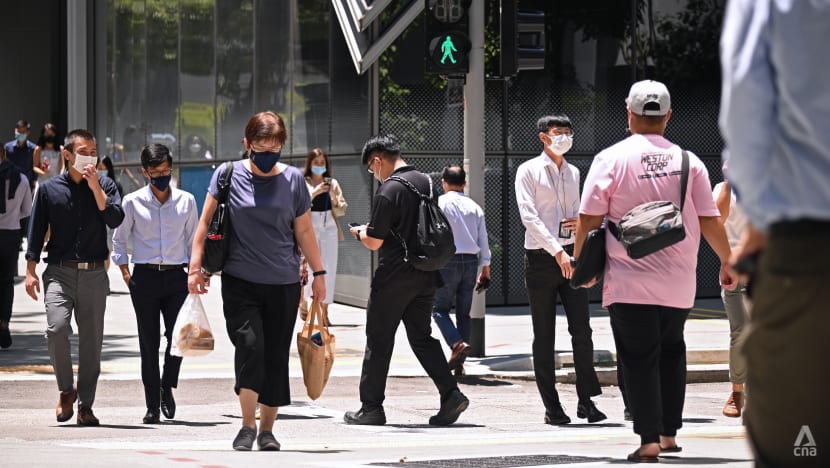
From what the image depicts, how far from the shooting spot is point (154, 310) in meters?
9.79

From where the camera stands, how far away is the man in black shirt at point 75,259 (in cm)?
951

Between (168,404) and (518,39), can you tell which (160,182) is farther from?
(518,39)

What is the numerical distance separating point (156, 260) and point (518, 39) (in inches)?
173

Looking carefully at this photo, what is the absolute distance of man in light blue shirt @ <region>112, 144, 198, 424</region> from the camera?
32.0 feet

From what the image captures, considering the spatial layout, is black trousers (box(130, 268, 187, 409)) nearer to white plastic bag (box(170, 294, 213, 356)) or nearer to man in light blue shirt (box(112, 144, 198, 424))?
man in light blue shirt (box(112, 144, 198, 424))

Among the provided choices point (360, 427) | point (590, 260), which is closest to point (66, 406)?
point (360, 427)

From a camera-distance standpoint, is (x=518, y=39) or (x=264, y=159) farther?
(x=518, y=39)

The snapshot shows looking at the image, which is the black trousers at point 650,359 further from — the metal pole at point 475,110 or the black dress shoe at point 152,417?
the metal pole at point 475,110

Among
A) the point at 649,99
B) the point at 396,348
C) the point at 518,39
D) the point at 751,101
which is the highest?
the point at 518,39

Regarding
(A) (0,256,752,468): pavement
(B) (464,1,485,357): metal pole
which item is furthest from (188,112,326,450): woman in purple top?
(B) (464,1,485,357): metal pole

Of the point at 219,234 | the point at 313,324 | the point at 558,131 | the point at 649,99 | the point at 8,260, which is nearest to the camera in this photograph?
the point at 649,99

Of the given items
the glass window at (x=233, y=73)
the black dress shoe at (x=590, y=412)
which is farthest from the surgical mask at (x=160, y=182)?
the glass window at (x=233, y=73)

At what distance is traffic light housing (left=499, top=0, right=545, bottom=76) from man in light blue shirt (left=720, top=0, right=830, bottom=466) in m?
9.20

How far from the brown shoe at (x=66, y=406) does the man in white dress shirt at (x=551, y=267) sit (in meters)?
3.09
